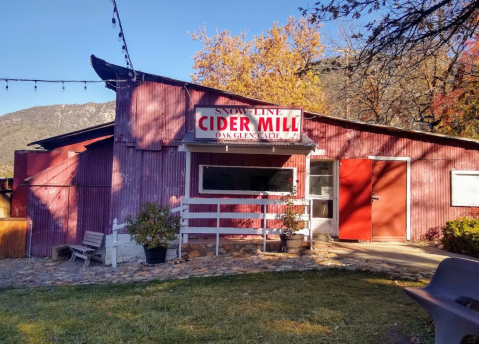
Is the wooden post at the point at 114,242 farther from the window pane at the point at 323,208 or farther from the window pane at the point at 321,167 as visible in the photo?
the window pane at the point at 321,167

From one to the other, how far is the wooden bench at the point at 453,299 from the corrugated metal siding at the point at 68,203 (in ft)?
35.1

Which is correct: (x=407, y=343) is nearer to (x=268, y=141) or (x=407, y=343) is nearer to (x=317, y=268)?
(x=317, y=268)

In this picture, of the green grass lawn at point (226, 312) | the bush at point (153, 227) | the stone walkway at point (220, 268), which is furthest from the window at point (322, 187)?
the bush at point (153, 227)

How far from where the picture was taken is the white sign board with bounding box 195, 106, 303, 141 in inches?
373

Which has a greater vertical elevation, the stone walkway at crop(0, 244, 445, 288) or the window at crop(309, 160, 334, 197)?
the window at crop(309, 160, 334, 197)

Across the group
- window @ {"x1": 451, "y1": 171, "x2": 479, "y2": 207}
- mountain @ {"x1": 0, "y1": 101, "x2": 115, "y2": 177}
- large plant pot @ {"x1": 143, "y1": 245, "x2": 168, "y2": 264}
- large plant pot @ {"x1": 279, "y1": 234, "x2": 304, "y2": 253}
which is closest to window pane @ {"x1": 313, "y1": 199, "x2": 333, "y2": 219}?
large plant pot @ {"x1": 279, "y1": 234, "x2": 304, "y2": 253}

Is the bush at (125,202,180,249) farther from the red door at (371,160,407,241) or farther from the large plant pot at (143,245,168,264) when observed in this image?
the red door at (371,160,407,241)

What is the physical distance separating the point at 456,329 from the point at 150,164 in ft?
28.6

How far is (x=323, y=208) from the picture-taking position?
11.3 metres

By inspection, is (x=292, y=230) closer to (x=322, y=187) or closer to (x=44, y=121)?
(x=322, y=187)

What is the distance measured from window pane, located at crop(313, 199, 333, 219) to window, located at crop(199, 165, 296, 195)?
99 cm

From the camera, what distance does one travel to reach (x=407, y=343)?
13.7ft

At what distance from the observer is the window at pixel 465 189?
36.3 feet

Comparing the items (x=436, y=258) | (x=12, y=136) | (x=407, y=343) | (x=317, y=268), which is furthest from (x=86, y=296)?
(x=12, y=136)
